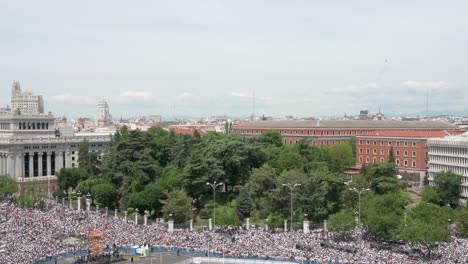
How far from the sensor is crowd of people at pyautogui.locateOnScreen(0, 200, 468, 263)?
4431 cm

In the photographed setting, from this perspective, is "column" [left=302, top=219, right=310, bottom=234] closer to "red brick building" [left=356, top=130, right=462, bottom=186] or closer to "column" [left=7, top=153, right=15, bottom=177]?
"red brick building" [left=356, top=130, right=462, bottom=186]

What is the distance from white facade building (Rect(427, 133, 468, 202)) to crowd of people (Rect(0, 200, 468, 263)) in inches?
948

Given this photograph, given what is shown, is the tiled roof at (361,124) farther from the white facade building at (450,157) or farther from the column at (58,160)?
the column at (58,160)

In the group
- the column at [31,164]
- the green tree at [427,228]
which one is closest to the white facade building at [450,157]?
the green tree at [427,228]

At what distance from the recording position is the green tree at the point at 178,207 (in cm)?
5942

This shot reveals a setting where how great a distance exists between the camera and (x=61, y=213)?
2388 inches

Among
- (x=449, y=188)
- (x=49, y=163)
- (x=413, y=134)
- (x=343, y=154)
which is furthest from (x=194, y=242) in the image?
(x=49, y=163)

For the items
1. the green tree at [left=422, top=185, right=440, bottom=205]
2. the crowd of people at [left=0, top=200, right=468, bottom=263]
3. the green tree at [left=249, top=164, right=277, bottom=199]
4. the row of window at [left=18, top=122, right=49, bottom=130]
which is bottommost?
the crowd of people at [left=0, top=200, right=468, bottom=263]

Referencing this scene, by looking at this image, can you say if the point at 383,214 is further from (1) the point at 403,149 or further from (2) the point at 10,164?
(2) the point at 10,164

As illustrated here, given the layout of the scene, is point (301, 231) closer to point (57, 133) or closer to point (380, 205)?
point (380, 205)

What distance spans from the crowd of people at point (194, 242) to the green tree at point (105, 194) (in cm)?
1000

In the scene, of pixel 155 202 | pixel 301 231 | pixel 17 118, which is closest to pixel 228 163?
pixel 155 202

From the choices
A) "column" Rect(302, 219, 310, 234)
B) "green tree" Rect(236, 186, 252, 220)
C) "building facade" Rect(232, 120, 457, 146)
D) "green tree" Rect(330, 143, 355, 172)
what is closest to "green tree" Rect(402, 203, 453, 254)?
"column" Rect(302, 219, 310, 234)

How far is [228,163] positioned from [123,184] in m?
12.5
